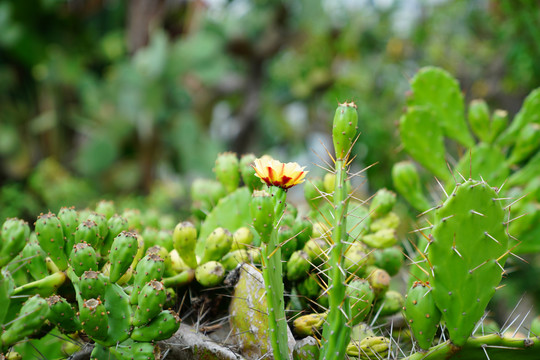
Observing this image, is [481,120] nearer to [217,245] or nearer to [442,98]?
[442,98]

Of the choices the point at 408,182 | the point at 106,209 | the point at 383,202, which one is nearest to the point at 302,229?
the point at 383,202

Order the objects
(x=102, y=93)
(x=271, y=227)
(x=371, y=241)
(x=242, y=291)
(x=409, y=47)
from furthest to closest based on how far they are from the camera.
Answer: (x=409, y=47)
(x=102, y=93)
(x=371, y=241)
(x=242, y=291)
(x=271, y=227)

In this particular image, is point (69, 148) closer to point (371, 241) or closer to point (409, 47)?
point (409, 47)

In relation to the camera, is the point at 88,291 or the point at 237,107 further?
the point at 237,107

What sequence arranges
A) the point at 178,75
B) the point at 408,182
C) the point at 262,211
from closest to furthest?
the point at 262,211, the point at 408,182, the point at 178,75

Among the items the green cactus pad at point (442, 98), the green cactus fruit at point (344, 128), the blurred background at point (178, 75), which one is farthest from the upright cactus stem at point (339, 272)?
the blurred background at point (178, 75)

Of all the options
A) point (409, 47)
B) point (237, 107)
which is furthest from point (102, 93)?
point (409, 47)

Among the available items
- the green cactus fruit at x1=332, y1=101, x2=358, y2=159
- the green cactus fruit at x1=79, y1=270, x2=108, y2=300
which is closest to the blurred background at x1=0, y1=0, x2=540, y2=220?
the green cactus fruit at x1=332, y1=101, x2=358, y2=159

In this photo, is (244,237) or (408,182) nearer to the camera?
(244,237)
